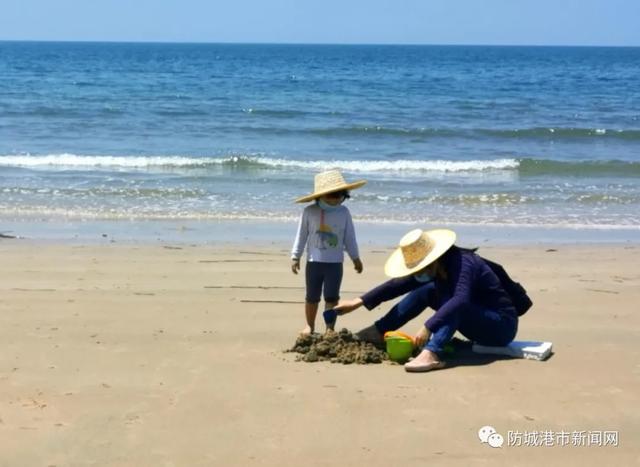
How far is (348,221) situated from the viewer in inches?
243

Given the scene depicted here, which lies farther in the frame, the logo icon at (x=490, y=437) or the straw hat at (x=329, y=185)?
the straw hat at (x=329, y=185)

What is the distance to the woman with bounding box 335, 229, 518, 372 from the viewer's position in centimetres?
537

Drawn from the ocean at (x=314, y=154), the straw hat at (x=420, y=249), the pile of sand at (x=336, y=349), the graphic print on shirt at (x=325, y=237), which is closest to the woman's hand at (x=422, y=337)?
the pile of sand at (x=336, y=349)

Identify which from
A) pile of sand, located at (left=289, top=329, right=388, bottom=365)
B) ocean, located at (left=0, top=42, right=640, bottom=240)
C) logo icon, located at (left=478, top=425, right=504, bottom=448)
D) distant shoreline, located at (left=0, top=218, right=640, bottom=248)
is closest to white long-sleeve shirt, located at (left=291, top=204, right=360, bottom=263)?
pile of sand, located at (left=289, top=329, right=388, bottom=365)

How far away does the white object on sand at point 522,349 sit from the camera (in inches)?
218

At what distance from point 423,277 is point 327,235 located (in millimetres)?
791

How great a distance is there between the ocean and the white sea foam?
0.04 m

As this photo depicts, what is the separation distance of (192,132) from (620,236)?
13.0m

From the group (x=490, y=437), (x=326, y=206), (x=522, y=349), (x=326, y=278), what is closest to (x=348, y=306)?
(x=326, y=278)

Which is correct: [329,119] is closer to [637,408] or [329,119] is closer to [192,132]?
[192,132]

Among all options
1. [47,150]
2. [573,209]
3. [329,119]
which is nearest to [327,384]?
[573,209]

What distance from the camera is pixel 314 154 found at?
19.0m

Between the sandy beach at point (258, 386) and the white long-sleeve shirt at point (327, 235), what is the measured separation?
1.93 feet

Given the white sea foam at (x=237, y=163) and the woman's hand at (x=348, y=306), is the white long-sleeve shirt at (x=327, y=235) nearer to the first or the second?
the woman's hand at (x=348, y=306)
